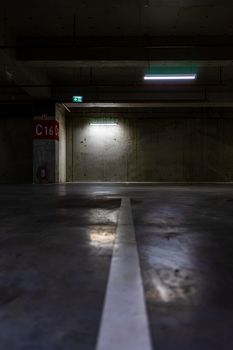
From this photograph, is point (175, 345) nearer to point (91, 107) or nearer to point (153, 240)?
point (153, 240)

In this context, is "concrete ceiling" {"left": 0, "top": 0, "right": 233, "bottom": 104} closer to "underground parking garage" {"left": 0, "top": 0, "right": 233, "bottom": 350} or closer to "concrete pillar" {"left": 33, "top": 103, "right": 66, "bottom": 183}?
"underground parking garage" {"left": 0, "top": 0, "right": 233, "bottom": 350}

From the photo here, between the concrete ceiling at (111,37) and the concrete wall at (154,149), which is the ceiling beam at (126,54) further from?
the concrete wall at (154,149)

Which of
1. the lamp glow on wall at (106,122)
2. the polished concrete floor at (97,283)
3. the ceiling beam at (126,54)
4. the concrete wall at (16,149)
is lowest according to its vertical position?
the polished concrete floor at (97,283)

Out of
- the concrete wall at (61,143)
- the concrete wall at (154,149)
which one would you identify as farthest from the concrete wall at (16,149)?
the concrete wall at (154,149)

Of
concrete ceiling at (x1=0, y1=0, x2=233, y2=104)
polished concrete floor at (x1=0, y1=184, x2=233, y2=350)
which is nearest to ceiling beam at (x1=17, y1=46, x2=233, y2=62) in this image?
concrete ceiling at (x1=0, y1=0, x2=233, y2=104)

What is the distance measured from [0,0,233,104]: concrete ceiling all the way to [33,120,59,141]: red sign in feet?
8.29

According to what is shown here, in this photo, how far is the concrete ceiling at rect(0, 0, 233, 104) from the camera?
30.2ft

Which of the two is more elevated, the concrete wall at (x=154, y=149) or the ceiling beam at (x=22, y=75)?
the ceiling beam at (x=22, y=75)

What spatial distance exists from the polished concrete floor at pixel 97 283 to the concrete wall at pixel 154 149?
1589 centimetres

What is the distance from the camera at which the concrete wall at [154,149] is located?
67.1 feet

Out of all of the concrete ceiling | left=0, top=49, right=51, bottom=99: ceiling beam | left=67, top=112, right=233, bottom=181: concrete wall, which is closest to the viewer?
the concrete ceiling

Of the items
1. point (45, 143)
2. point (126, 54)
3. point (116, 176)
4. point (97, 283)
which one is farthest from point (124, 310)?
point (116, 176)

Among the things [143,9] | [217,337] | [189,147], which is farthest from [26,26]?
[189,147]

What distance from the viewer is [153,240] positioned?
3666 mm
